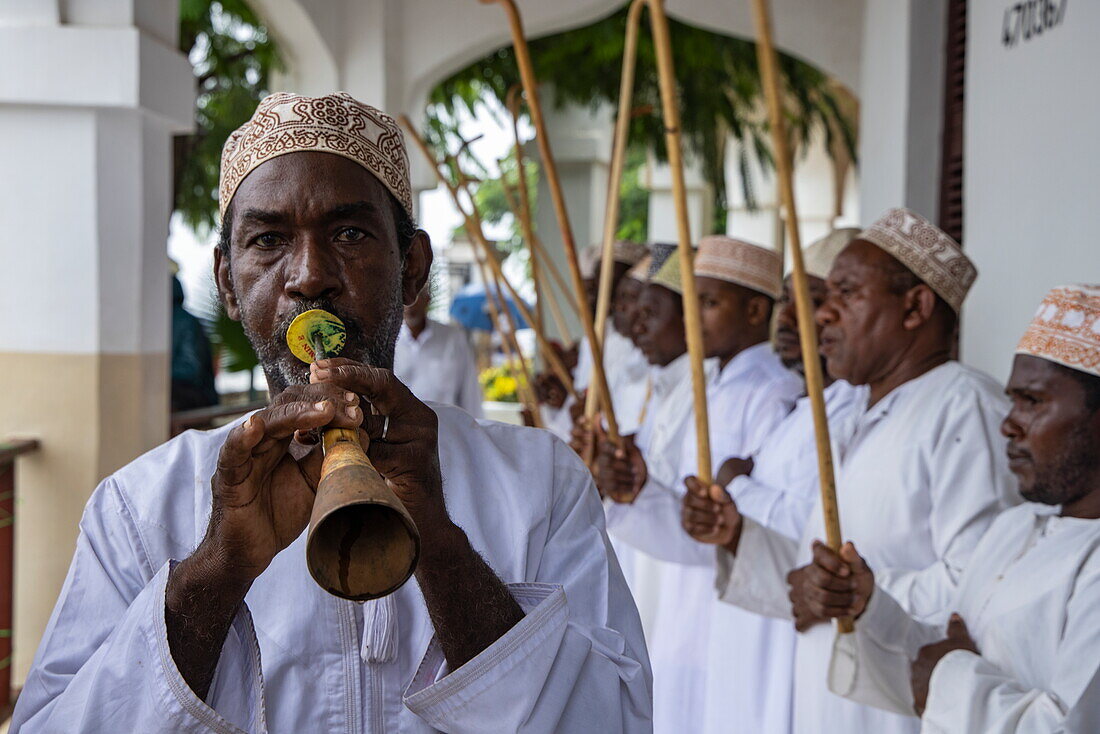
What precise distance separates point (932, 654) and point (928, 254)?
3.61 ft

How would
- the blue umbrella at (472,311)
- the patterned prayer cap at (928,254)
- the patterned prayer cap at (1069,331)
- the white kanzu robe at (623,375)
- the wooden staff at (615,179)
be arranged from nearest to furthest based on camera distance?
1. the patterned prayer cap at (1069,331)
2. the patterned prayer cap at (928,254)
3. the wooden staff at (615,179)
4. the white kanzu robe at (623,375)
5. the blue umbrella at (472,311)

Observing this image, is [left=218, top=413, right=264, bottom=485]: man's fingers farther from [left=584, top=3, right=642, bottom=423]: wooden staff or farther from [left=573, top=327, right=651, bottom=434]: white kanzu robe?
[left=573, top=327, right=651, bottom=434]: white kanzu robe

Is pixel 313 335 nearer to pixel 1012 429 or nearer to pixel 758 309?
pixel 1012 429

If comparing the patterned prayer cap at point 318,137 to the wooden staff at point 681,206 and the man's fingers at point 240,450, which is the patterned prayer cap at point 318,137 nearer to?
the man's fingers at point 240,450

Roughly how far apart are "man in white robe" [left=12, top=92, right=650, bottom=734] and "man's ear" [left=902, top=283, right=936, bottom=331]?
1.56m

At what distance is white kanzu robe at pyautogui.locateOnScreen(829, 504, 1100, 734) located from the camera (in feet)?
6.21

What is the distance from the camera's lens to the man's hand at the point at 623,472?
10.5 ft

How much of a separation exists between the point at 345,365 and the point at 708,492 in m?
1.63

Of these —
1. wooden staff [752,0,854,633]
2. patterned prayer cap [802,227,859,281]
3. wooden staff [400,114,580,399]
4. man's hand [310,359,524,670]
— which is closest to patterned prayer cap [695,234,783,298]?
patterned prayer cap [802,227,859,281]

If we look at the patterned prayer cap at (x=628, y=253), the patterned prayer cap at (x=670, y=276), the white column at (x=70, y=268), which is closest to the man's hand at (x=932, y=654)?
the patterned prayer cap at (x=670, y=276)

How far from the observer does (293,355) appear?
149 cm

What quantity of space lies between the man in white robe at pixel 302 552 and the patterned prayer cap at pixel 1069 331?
1031mm

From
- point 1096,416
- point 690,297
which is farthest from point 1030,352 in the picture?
point 690,297

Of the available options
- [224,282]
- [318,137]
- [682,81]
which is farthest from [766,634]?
[682,81]
